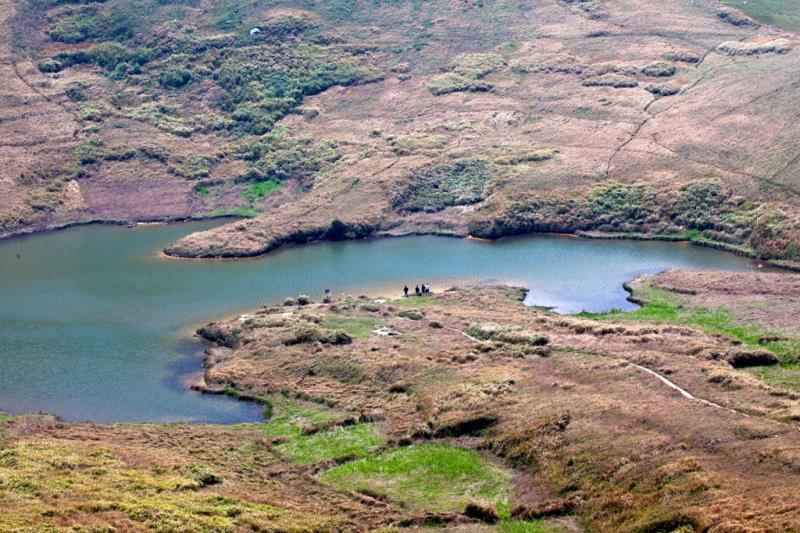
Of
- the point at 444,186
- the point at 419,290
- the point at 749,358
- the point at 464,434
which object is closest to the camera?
the point at 464,434

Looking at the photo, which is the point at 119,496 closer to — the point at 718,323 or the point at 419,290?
the point at 718,323

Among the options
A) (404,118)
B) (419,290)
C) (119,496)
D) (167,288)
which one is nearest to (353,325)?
(419,290)

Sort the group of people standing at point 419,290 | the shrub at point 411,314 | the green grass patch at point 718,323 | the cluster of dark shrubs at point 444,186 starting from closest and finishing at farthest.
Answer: the green grass patch at point 718,323 → the shrub at point 411,314 → the group of people standing at point 419,290 → the cluster of dark shrubs at point 444,186

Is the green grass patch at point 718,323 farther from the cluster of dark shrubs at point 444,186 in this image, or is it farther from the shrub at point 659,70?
the shrub at point 659,70

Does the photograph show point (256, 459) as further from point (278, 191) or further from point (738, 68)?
point (738, 68)

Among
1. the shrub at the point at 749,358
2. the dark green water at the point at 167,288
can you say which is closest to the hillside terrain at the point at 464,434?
the shrub at the point at 749,358

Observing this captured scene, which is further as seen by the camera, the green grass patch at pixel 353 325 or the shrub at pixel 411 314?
the shrub at pixel 411 314

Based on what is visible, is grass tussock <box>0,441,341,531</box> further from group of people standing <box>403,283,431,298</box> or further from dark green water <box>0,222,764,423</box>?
group of people standing <box>403,283,431,298</box>

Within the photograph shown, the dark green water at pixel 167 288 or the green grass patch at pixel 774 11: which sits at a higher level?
the green grass patch at pixel 774 11
